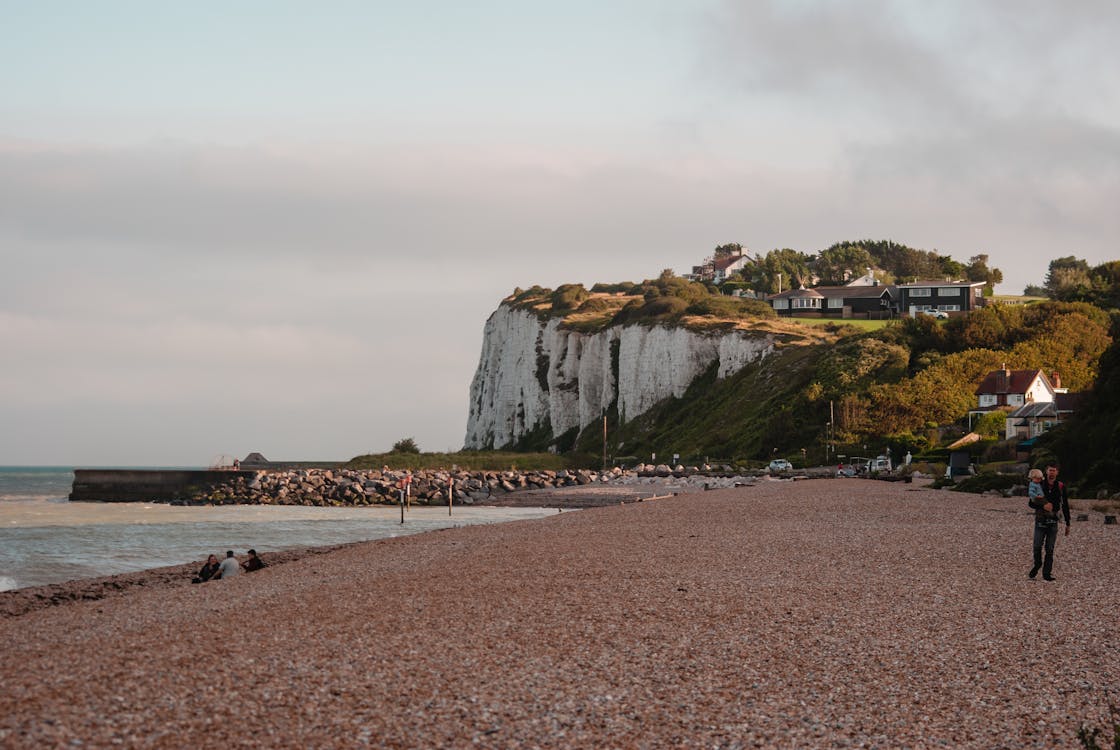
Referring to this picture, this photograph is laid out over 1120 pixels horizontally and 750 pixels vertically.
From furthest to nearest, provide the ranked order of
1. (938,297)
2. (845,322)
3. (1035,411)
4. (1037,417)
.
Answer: (938,297) < (845,322) < (1035,411) < (1037,417)

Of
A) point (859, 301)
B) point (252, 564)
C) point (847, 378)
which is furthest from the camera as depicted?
point (859, 301)

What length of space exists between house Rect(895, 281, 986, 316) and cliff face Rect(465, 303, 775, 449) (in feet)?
102

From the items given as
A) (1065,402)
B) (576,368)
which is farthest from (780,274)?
(1065,402)

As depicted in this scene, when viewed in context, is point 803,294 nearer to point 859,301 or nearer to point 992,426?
point 859,301

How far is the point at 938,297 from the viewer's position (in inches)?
4931

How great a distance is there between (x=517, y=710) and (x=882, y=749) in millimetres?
3054

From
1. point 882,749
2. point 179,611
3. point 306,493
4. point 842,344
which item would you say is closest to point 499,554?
point 179,611

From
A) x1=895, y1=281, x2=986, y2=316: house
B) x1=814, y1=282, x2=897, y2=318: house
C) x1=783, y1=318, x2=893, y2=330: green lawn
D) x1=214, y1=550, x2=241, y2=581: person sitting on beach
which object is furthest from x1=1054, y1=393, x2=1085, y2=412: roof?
x1=814, y1=282, x2=897, y2=318: house

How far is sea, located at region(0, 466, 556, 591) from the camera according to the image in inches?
1160

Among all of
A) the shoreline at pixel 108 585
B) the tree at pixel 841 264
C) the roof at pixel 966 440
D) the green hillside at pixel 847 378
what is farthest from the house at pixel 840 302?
the shoreline at pixel 108 585

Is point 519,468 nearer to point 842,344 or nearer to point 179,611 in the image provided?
point 842,344

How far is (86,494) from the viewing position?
79.5m

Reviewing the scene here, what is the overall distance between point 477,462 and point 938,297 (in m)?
64.9

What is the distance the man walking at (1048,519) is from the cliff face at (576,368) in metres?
86.2
